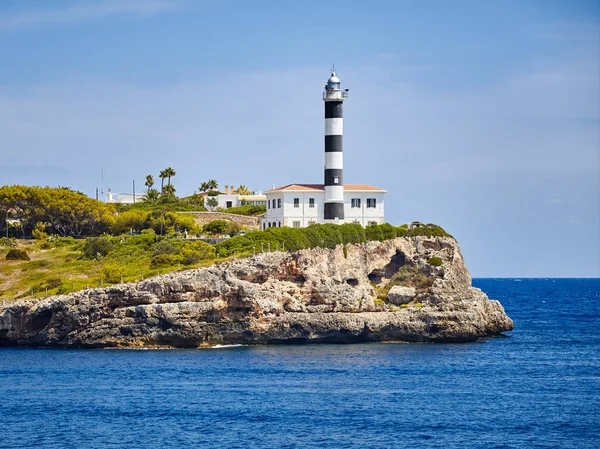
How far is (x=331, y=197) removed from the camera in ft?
217

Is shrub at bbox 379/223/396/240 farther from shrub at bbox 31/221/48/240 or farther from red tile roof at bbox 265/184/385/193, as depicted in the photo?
shrub at bbox 31/221/48/240

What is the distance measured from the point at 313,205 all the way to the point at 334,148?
5.34 m

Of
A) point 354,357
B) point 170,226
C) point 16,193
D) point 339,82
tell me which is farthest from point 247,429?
point 16,193

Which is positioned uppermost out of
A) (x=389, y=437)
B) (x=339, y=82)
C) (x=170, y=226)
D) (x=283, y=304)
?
(x=339, y=82)

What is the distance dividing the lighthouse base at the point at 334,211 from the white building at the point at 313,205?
276 mm

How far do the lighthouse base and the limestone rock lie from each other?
29.8 feet

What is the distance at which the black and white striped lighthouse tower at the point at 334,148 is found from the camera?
6334 centimetres

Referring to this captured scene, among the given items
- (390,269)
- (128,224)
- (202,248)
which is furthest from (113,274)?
(128,224)

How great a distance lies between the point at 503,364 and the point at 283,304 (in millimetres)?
13075

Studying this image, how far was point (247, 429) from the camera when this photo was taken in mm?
34438

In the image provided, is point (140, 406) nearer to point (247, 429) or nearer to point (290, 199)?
point (247, 429)

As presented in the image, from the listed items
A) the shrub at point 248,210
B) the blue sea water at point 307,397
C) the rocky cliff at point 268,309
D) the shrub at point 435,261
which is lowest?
the blue sea water at point 307,397

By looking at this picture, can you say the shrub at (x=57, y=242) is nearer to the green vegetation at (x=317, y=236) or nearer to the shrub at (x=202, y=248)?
the shrub at (x=202, y=248)

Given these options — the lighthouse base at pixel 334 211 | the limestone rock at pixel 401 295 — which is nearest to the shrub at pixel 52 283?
the lighthouse base at pixel 334 211
